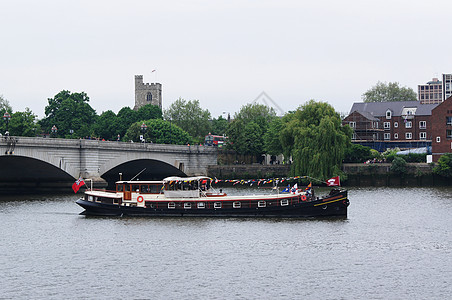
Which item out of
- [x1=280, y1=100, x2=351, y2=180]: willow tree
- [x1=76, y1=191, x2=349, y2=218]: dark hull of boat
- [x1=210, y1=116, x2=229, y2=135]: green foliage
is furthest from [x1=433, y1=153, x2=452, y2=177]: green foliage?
[x1=210, y1=116, x2=229, y2=135]: green foliage

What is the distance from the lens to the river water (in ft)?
123

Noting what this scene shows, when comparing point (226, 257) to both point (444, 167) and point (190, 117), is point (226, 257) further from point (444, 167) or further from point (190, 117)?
point (190, 117)

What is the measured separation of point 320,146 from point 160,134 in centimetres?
4921

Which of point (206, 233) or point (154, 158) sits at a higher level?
point (154, 158)

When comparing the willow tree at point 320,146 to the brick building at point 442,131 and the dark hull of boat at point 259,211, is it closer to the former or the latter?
the brick building at point 442,131

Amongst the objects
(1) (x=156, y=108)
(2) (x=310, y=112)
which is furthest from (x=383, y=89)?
(2) (x=310, y=112)

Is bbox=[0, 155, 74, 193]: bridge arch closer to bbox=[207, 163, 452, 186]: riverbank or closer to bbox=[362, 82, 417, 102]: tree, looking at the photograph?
bbox=[207, 163, 452, 186]: riverbank

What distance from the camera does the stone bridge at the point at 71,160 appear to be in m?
82.8

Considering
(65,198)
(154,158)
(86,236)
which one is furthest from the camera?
(154,158)

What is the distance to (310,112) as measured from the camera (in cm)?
10925

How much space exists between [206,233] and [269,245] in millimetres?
7160

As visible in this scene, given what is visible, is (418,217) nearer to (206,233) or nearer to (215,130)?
(206,233)

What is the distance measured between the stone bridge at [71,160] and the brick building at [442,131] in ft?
130

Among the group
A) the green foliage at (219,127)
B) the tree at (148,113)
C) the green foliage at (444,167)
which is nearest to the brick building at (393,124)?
the green foliage at (444,167)
